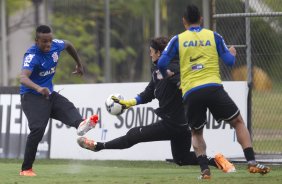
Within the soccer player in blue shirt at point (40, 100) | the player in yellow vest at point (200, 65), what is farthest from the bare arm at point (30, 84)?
the player in yellow vest at point (200, 65)


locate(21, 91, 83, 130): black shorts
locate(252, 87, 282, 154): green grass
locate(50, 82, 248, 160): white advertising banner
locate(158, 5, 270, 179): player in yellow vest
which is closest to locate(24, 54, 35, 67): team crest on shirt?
locate(21, 91, 83, 130): black shorts

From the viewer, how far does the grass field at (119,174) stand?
1219cm

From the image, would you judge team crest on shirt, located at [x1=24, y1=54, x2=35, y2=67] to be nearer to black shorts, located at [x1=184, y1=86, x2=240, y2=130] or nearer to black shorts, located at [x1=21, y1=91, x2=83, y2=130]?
black shorts, located at [x1=21, y1=91, x2=83, y2=130]

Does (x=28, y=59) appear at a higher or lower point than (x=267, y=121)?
higher

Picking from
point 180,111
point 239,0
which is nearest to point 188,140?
point 180,111

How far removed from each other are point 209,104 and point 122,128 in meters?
5.77

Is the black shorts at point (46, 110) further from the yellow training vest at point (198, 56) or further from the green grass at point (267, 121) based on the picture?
the green grass at point (267, 121)

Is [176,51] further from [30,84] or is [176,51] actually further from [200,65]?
[30,84]

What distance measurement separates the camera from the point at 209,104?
1190 centimetres

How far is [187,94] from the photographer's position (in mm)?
11906

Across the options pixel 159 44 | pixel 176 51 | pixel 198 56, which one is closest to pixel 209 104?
pixel 198 56

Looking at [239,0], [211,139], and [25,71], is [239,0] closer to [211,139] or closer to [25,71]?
[211,139]

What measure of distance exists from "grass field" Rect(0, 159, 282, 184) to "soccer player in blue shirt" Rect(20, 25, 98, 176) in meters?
0.50

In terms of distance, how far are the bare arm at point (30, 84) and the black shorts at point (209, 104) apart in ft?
6.35
